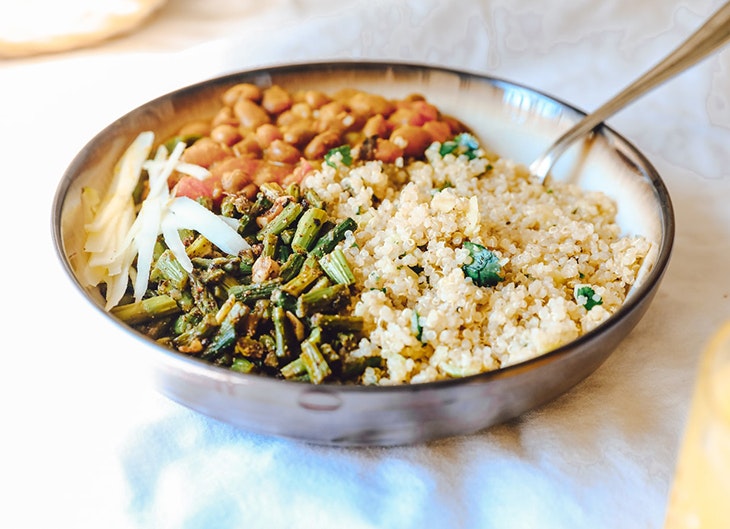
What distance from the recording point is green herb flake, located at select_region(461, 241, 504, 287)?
1217 millimetres

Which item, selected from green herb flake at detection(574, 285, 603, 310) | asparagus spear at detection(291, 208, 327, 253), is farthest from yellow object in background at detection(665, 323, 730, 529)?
asparagus spear at detection(291, 208, 327, 253)

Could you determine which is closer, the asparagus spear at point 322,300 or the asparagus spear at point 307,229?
the asparagus spear at point 322,300

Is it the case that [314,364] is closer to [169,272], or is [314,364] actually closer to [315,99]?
[169,272]

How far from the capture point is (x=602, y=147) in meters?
1.55

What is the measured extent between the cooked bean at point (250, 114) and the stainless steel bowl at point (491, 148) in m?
0.09

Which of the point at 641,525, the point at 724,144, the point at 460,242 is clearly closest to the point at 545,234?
the point at 460,242

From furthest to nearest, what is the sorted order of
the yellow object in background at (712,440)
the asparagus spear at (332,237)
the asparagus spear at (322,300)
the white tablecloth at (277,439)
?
the asparagus spear at (332,237), the asparagus spear at (322,300), the white tablecloth at (277,439), the yellow object in background at (712,440)

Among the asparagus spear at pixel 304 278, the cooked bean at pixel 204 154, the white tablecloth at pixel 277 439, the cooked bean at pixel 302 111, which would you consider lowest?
the white tablecloth at pixel 277 439

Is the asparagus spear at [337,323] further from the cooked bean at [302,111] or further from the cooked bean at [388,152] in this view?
the cooked bean at [302,111]

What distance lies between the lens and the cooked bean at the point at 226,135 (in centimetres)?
163

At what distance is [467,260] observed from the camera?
1.24 metres

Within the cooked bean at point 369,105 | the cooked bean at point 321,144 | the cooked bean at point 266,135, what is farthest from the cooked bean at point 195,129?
the cooked bean at point 369,105

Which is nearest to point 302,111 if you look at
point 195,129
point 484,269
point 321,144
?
point 321,144

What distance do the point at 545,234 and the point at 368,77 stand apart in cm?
72
